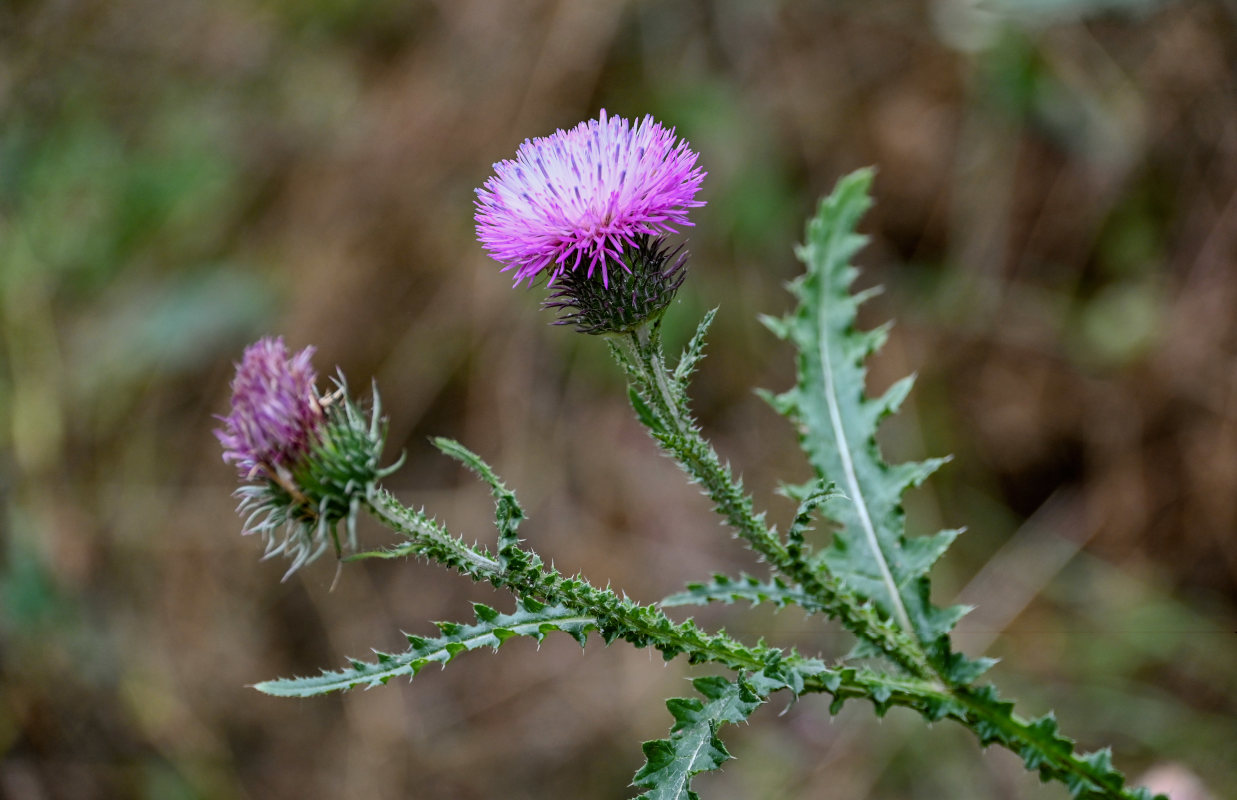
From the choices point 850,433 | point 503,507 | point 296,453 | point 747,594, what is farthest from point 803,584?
point 296,453

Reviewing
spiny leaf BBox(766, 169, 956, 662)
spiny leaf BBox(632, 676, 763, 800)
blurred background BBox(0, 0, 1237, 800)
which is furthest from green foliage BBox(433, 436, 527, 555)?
blurred background BBox(0, 0, 1237, 800)

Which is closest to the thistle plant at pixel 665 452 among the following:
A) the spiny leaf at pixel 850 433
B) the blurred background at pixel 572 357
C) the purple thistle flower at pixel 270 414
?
the purple thistle flower at pixel 270 414

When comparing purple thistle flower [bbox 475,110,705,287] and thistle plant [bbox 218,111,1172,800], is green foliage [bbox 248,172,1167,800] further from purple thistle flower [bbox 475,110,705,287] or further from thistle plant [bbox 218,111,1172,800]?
purple thistle flower [bbox 475,110,705,287]

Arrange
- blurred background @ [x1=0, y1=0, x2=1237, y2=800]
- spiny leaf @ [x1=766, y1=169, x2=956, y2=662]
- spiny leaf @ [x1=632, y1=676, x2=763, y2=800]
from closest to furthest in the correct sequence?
spiny leaf @ [x1=632, y1=676, x2=763, y2=800], spiny leaf @ [x1=766, y1=169, x2=956, y2=662], blurred background @ [x1=0, y1=0, x2=1237, y2=800]

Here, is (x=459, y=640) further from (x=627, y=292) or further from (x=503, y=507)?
(x=627, y=292)

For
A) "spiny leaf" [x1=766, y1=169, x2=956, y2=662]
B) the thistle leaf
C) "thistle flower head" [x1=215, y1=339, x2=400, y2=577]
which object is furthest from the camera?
"spiny leaf" [x1=766, y1=169, x2=956, y2=662]

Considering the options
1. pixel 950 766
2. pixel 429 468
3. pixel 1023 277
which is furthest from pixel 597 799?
pixel 1023 277
